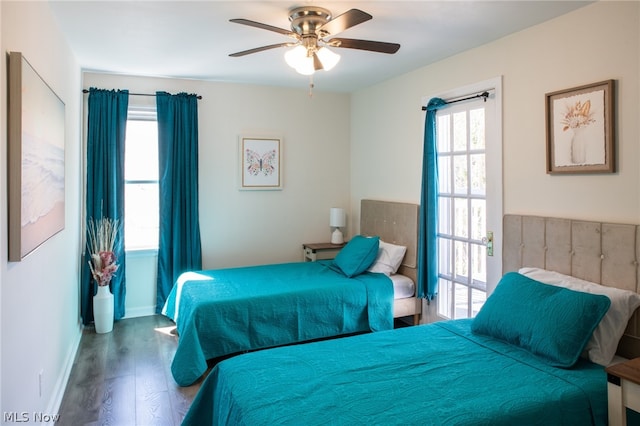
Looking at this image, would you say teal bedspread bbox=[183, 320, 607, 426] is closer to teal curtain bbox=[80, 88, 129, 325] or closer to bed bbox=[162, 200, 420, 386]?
bed bbox=[162, 200, 420, 386]

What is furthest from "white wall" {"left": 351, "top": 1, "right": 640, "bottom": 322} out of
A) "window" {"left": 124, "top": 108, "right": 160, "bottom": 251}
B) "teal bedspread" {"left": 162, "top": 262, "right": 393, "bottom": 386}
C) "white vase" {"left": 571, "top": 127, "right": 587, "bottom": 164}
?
"window" {"left": 124, "top": 108, "right": 160, "bottom": 251}

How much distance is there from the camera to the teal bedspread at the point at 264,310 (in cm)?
321

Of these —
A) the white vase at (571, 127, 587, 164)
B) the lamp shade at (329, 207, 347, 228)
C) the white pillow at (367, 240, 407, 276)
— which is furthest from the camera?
the lamp shade at (329, 207, 347, 228)

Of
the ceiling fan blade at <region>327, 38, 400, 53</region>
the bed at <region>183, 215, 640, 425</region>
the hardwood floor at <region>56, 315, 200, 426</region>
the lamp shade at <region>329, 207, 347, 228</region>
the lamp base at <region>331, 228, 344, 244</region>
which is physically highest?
the ceiling fan blade at <region>327, 38, 400, 53</region>

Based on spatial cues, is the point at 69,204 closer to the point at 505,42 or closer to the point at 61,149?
the point at 61,149

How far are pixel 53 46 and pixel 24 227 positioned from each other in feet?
4.97

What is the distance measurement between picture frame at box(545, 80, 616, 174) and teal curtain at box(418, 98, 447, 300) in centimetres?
110

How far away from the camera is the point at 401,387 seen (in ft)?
6.46

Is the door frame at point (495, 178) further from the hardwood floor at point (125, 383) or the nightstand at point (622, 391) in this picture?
the hardwood floor at point (125, 383)

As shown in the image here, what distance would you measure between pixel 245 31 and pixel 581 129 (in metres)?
2.34

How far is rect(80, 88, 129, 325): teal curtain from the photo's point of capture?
4.24 meters

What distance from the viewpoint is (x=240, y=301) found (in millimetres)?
3350

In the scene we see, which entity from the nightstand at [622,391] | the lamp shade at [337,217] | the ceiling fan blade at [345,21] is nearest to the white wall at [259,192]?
the lamp shade at [337,217]

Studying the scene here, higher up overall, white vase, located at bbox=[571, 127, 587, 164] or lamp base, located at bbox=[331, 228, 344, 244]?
→ white vase, located at bbox=[571, 127, 587, 164]
